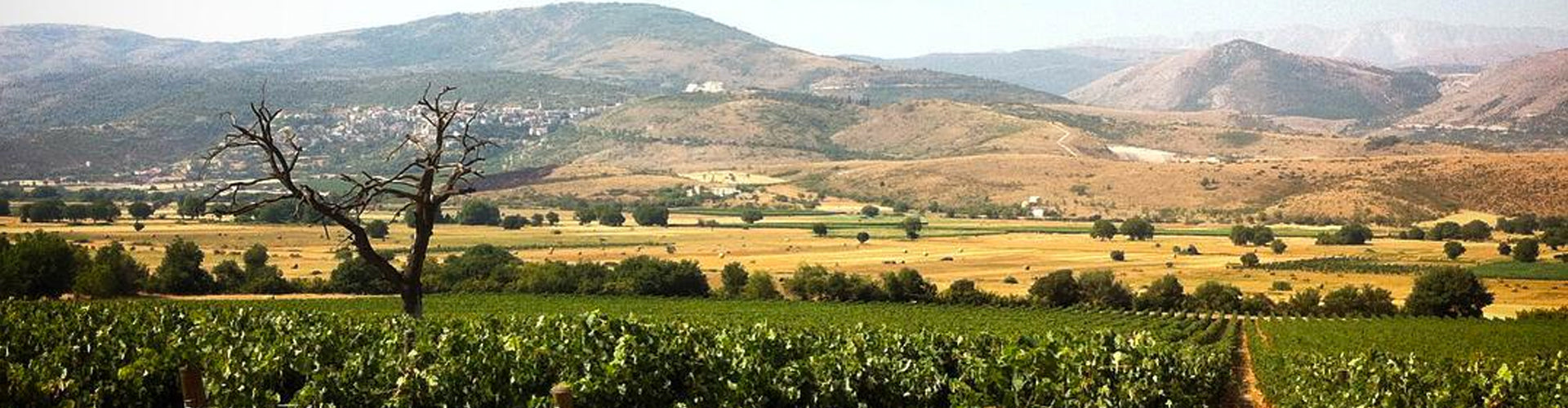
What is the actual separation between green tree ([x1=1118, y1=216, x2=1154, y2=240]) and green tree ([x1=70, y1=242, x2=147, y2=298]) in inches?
4045

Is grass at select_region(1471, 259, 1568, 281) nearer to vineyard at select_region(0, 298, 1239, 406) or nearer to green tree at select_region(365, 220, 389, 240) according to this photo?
vineyard at select_region(0, 298, 1239, 406)

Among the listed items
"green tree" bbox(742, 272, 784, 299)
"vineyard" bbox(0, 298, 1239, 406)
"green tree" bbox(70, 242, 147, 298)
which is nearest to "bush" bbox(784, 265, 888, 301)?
"green tree" bbox(742, 272, 784, 299)

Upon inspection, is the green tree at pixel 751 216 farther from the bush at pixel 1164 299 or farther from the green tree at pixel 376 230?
the bush at pixel 1164 299

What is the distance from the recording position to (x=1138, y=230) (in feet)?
454

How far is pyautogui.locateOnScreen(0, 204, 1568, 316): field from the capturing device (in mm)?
98188

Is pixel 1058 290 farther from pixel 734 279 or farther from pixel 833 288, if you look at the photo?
pixel 734 279

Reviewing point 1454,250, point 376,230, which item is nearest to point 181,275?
point 376,230

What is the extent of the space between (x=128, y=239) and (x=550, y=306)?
196ft

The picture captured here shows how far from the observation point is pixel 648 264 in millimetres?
82688

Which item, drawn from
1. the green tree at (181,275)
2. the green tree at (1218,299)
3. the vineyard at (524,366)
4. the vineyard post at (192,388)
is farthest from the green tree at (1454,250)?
the vineyard post at (192,388)

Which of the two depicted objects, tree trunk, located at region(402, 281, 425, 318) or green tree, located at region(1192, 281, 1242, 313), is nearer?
tree trunk, located at region(402, 281, 425, 318)

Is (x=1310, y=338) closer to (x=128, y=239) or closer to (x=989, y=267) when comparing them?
(x=989, y=267)

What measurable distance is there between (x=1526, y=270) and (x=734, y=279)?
6957 centimetres

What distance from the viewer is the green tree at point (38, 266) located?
6369 cm
